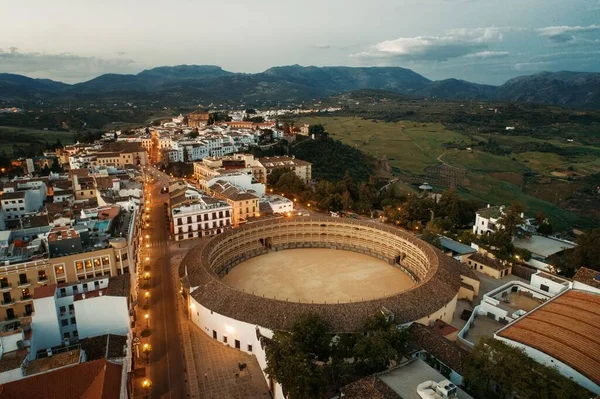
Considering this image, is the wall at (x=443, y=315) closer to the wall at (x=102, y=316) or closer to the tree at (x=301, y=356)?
the tree at (x=301, y=356)

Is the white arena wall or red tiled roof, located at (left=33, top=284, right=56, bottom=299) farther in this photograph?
the white arena wall

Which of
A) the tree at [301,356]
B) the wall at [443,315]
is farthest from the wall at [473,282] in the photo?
the tree at [301,356]

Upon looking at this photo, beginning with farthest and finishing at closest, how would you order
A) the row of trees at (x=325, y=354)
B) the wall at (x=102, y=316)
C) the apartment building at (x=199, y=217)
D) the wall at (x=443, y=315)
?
Answer: the apartment building at (x=199, y=217)
the wall at (x=443, y=315)
the wall at (x=102, y=316)
the row of trees at (x=325, y=354)

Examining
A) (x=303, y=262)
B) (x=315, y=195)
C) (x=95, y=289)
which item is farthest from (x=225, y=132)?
(x=95, y=289)

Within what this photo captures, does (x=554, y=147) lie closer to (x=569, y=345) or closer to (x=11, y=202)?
(x=569, y=345)

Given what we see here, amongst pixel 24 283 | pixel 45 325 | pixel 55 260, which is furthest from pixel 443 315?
pixel 24 283

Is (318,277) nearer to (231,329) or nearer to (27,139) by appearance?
(231,329)

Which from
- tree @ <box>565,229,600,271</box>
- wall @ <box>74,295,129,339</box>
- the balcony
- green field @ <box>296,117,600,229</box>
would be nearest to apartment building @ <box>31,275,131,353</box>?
wall @ <box>74,295,129,339</box>

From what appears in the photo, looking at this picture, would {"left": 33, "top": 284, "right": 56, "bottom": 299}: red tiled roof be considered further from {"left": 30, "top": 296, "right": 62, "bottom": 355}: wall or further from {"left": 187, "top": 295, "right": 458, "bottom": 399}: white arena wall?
{"left": 187, "top": 295, "right": 458, "bottom": 399}: white arena wall
